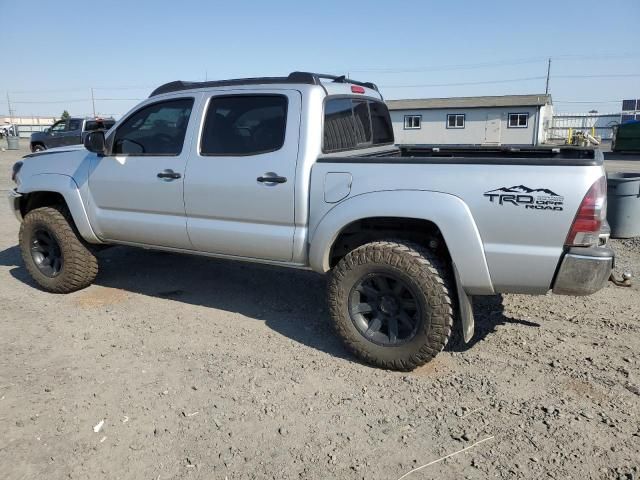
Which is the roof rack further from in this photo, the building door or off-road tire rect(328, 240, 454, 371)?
the building door

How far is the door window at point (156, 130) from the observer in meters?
4.33

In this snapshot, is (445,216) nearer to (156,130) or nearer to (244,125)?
(244,125)

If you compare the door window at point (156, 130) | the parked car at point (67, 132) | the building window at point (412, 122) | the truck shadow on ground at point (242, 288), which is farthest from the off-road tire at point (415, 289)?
the building window at point (412, 122)

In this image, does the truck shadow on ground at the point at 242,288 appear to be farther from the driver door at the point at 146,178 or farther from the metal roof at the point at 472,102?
the metal roof at the point at 472,102

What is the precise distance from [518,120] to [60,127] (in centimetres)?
2794

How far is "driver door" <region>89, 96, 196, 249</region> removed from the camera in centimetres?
429

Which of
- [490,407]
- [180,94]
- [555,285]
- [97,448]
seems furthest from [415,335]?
[180,94]

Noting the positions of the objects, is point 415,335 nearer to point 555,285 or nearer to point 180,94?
point 555,285

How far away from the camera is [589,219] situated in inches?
116

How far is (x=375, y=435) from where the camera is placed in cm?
288

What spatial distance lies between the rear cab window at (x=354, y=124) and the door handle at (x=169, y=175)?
128 cm

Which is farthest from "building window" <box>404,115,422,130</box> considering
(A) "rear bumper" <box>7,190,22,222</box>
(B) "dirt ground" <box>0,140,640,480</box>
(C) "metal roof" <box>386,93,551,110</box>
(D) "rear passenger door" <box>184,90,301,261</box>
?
(D) "rear passenger door" <box>184,90,301,261</box>

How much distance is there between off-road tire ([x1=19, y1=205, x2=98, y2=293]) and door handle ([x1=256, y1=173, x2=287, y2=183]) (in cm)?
233

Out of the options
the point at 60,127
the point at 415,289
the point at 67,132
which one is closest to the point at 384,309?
the point at 415,289
